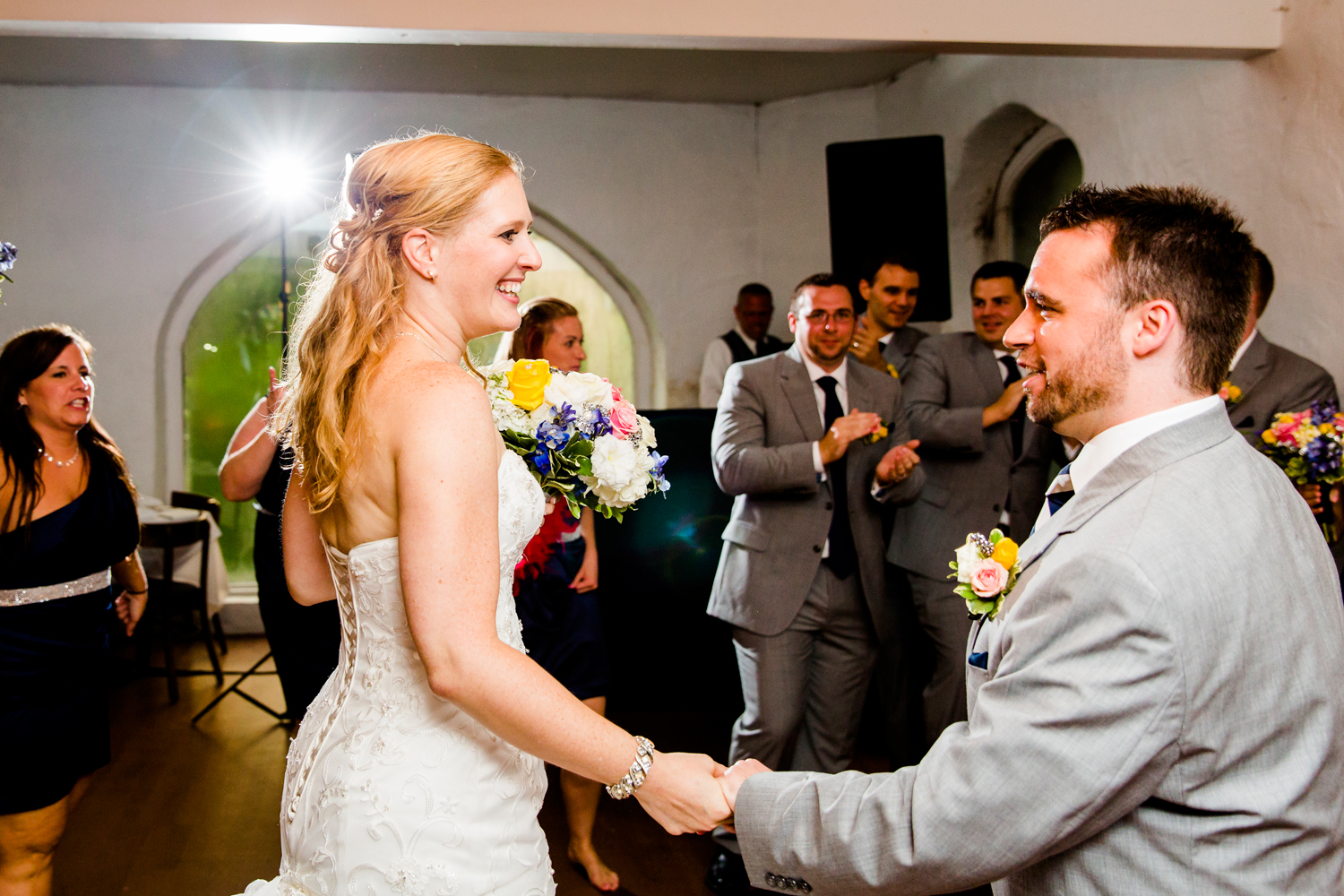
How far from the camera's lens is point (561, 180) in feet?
24.3

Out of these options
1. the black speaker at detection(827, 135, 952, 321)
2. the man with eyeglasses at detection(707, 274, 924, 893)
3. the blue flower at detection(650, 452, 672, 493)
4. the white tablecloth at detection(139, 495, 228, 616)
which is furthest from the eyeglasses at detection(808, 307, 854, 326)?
the white tablecloth at detection(139, 495, 228, 616)

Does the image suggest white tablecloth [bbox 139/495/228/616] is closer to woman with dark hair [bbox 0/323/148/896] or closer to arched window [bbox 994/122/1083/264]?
woman with dark hair [bbox 0/323/148/896]

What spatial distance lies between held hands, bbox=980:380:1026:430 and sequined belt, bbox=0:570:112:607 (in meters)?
2.81

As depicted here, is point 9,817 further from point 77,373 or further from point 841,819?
point 841,819

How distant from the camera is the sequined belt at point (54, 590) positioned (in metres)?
2.74

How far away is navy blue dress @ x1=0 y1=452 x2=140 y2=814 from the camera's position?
2641mm

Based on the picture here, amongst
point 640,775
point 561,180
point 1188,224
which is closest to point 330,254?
point 640,775

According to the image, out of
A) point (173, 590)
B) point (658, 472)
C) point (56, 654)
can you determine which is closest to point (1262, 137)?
point (658, 472)

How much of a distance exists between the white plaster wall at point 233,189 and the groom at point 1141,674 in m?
5.71

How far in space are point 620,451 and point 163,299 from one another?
19.9ft

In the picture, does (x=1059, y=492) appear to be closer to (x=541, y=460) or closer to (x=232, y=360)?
(x=541, y=460)

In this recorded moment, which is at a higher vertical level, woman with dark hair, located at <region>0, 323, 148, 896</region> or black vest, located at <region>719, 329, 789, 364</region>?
black vest, located at <region>719, 329, 789, 364</region>

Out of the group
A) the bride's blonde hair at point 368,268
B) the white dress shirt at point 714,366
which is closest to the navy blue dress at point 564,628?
the bride's blonde hair at point 368,268

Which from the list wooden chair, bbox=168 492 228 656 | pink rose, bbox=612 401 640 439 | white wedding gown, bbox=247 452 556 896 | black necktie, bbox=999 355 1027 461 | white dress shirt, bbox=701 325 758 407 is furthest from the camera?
white dress shirt, bbox=701 325 758 407
